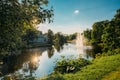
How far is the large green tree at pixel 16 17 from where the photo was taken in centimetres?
975

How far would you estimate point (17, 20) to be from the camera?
1005cm

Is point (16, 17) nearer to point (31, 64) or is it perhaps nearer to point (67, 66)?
point (67, 66)

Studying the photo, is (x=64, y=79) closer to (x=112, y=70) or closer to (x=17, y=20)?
(x=112, y=70)

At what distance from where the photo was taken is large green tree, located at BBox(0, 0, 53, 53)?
384 inches

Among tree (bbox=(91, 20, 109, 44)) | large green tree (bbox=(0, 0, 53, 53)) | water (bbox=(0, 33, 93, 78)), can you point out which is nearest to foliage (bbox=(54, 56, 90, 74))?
water (bbox=(0, 33, 93, 78))

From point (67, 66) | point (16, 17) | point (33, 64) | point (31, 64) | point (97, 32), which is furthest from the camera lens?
point (97, 32)

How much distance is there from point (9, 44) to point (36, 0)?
112 inches

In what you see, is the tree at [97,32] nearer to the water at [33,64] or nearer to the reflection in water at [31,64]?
the water at [33,64]

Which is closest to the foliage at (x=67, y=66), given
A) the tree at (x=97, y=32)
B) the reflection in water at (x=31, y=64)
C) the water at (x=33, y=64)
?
the water at (x=33, y=64)

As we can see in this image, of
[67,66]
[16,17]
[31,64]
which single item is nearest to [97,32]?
[31,64]

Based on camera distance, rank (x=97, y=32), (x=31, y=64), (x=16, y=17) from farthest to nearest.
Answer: (x=97, y=32)
(x=31, y=64)
(x=16, y=17)

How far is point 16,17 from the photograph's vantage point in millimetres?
9914

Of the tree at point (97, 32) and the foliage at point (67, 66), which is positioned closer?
the foliage at point (67, 66)

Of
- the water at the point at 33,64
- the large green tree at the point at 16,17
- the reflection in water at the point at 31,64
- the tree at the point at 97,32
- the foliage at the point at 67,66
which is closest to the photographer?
the large green tree at the point at 16,17
